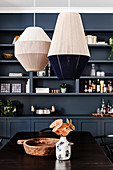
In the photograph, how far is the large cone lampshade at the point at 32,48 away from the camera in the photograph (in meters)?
2.08

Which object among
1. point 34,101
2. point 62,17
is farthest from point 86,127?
point 62,17

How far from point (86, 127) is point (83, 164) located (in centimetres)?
249

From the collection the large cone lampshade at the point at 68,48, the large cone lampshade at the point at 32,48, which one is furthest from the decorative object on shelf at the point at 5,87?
the large cone lampshade at the point at 68,48

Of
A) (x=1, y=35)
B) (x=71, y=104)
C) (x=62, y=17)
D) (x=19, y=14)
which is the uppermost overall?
(x=19, y=14)

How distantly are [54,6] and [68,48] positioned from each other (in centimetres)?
326

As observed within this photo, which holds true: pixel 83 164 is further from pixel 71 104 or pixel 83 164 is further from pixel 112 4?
pixel 112 4

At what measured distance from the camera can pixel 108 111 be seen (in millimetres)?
4730

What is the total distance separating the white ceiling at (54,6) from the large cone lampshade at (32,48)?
251cm

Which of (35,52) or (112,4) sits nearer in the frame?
(35,52)

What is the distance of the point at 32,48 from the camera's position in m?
2.08

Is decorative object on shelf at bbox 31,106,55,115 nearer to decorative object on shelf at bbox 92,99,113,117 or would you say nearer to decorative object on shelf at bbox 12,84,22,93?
decorative object on shelf at bbox 12,84,22,93

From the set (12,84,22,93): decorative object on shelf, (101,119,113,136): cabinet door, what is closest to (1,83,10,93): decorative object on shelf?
(12,84,22,93): decorative object on shelf

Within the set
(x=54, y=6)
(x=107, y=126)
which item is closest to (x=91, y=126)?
(x=107, y=126)

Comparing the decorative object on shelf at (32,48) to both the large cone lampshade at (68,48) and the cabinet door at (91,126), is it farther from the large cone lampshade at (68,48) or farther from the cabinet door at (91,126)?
the cabinet door at (91,126)
